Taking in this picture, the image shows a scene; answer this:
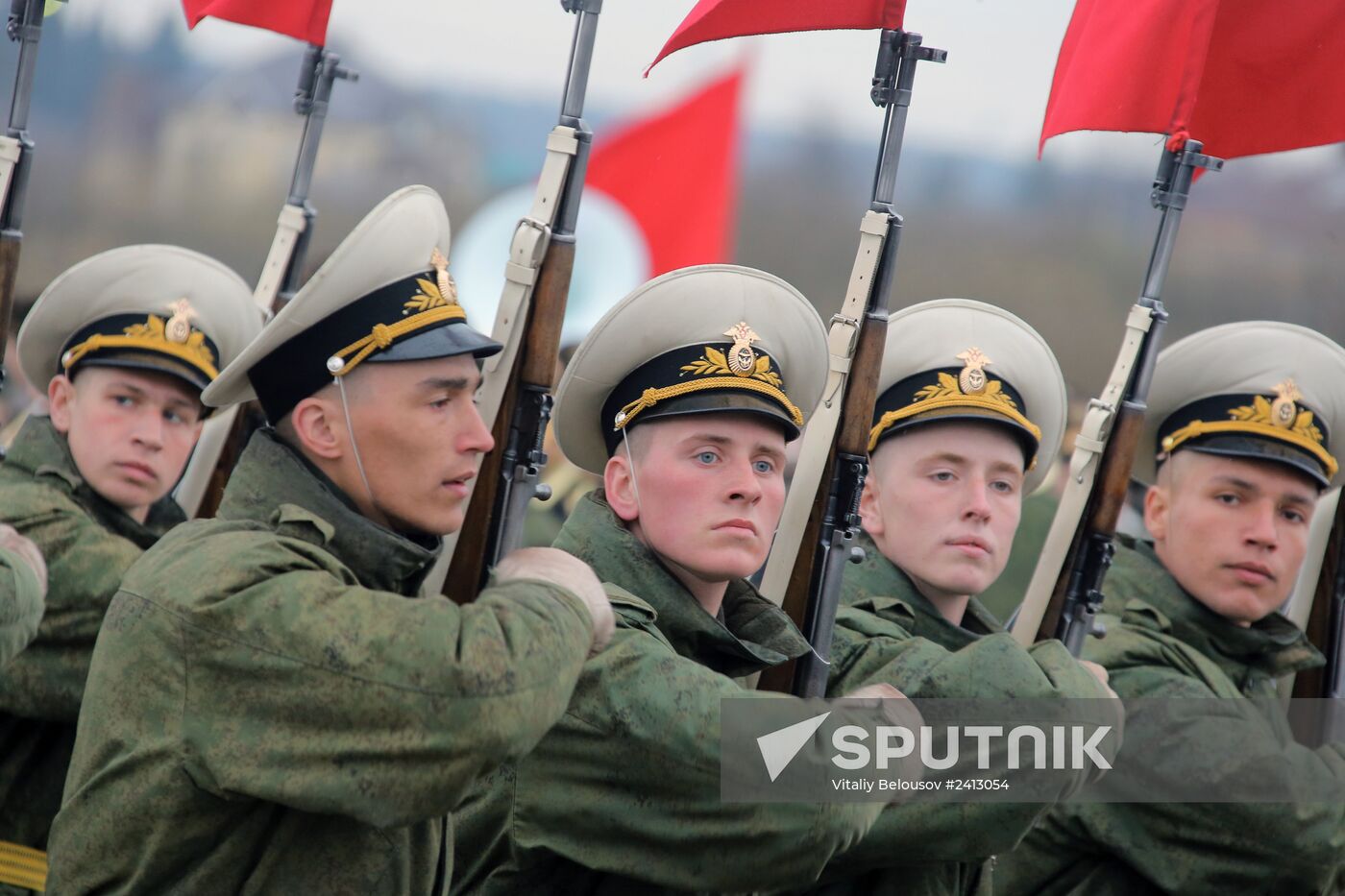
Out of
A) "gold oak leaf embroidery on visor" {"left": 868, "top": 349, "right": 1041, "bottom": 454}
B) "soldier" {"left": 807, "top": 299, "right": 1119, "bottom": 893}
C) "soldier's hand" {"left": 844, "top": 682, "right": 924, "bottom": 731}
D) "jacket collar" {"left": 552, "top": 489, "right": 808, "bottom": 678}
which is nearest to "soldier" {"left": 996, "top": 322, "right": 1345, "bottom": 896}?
"soldier" {"left": 807, "top": 299, "right": 1119, "bottom": 893}

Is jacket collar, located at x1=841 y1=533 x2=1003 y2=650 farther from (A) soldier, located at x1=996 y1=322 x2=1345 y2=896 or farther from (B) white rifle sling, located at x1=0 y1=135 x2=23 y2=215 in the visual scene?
(B) white rifle sling, located at x1=0 y1=135 x2=23 y2=215

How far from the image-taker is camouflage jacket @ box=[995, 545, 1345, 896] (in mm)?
5523

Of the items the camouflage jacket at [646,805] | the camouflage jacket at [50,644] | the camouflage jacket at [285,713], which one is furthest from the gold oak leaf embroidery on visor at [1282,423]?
the camouflage jacket at [50,644]

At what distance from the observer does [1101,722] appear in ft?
16.1

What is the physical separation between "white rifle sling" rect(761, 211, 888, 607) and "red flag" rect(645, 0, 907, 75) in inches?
34.0

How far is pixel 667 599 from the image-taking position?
4.45 m

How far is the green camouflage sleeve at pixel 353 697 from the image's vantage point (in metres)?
3.48

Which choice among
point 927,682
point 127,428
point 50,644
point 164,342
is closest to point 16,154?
point 164,342

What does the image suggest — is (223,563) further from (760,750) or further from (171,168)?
(171,168)

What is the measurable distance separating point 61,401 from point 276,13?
5.79ft

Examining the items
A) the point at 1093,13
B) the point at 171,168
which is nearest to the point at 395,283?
the point at 1093,13

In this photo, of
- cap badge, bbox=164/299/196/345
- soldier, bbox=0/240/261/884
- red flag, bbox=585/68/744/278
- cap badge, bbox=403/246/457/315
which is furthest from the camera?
red flag, bbox=585/68/744/278

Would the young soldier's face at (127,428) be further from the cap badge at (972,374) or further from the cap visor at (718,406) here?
the cap badge at (972,374)

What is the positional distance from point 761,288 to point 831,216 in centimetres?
1074
